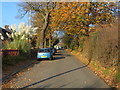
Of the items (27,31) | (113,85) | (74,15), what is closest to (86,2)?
(74,15)

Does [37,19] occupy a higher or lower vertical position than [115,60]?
higher

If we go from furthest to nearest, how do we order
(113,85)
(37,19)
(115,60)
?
(37,19), (115,60), (113,85)

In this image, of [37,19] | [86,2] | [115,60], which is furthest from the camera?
[37,19]

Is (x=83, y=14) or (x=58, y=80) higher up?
(x=83, y=14)

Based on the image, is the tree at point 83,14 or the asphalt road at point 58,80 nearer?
the asphalt road at point 58,80

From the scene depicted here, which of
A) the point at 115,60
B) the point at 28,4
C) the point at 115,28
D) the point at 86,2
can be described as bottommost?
the point at 115,60

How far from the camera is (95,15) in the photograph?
16938 millimetres

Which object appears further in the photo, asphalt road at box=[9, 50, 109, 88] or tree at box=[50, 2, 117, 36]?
tree at box=[50, 2, 117, 36]

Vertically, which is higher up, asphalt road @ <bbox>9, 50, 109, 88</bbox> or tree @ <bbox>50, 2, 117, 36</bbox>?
tree @ <bbox>50, 2, 117, 36</bbox>

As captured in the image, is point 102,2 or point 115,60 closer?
point 115,60

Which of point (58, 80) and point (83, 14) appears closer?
point (58, 80)

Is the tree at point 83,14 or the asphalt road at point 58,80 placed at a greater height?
the tree at point 83,14

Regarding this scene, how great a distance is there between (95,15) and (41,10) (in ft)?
41.7

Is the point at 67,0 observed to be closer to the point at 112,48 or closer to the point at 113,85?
the point at 112,48
